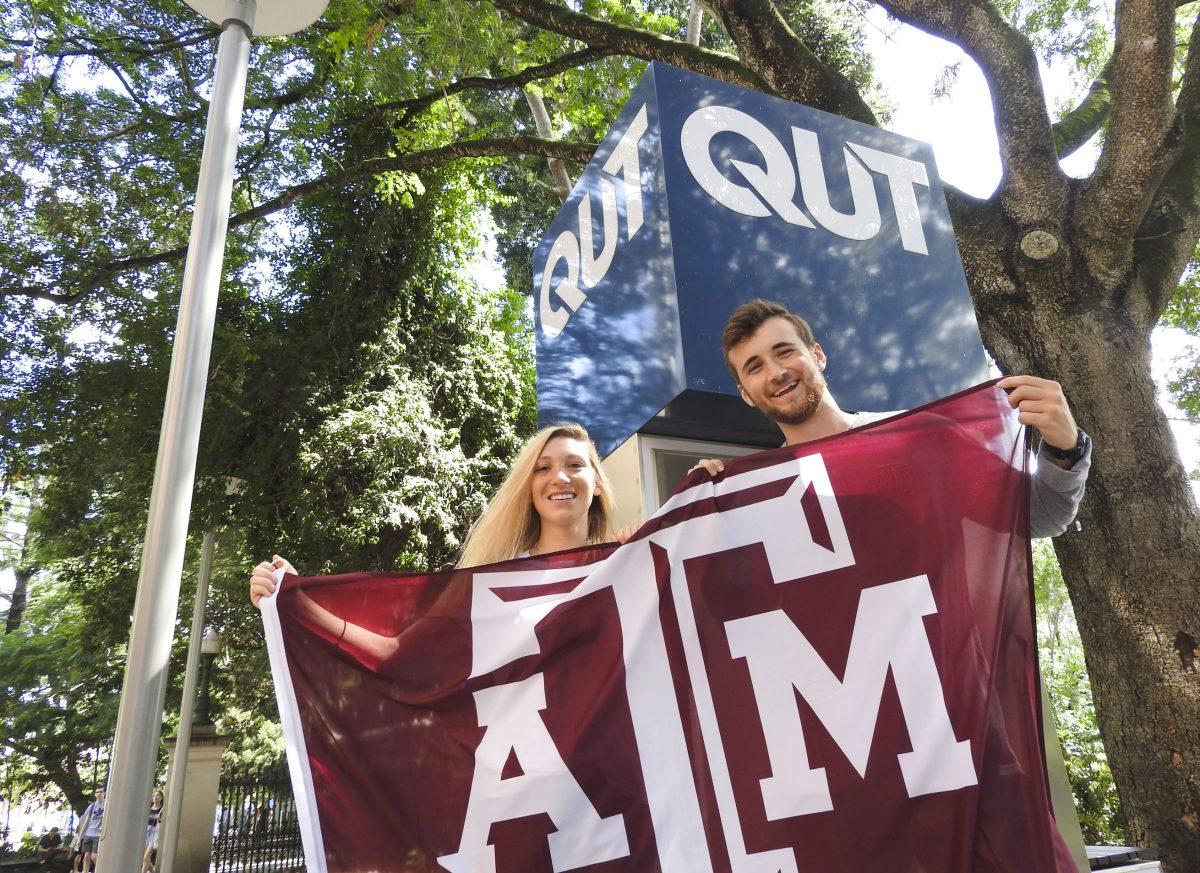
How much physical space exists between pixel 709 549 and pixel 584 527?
960mm

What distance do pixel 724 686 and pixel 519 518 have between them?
1.46 metres

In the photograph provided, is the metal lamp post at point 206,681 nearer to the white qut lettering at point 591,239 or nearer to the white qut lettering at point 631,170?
the white qut lettering at point 591,239

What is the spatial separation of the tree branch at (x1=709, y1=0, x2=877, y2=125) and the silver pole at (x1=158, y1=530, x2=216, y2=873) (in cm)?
1101

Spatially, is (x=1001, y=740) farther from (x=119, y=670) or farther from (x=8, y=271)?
(x=119, y=670)

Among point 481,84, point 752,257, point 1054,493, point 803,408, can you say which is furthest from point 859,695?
point 481,84

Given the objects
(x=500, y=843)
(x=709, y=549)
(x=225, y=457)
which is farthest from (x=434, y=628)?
(x=225, y=457)

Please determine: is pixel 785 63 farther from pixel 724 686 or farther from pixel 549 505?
pixel 724 686

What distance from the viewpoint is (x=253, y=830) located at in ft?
52.8

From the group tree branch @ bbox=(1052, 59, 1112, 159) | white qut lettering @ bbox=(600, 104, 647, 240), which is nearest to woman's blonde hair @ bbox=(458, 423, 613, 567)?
white qut lettering @ bbox=(600, 104, 647, 240)

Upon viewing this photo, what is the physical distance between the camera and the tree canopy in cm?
630

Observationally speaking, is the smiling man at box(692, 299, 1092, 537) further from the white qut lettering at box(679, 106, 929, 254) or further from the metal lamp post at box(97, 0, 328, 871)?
the metal lamp post at box(97, 0, 328, 871)

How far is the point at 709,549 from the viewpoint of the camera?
2971 millimetres

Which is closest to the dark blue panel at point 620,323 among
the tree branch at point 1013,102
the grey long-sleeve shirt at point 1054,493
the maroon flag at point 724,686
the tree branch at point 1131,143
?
the maroon flag at point 724,686

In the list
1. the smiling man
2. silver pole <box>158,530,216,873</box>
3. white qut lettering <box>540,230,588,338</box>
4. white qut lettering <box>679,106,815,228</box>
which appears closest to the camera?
the smiling man
